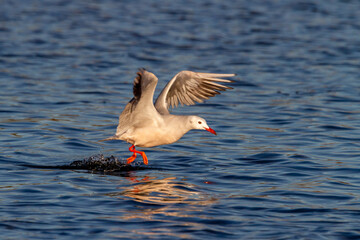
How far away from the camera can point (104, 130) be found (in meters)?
14.0

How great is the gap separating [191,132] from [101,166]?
3.45 meters

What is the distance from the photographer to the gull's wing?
1137 centimetres

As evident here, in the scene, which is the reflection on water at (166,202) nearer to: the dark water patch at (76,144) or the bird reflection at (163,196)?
the bird reflection at (163,196)

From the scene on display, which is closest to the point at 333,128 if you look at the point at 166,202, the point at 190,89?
the point at 190,89

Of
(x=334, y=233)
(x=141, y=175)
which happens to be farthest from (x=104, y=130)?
(x=334, y=233)

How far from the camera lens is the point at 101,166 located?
37.6 ft

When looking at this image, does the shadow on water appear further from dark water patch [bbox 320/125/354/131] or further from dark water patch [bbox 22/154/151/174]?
dark water patch [bbox 320/125/354/131]

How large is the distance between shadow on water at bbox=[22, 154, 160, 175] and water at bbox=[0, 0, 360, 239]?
168 millimetres

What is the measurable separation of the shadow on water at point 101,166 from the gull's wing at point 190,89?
3.94 feet

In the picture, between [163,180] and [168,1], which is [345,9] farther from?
[163,180]

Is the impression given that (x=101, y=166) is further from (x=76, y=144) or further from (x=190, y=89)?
(x=190, y=89)

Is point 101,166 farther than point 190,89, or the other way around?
point 190,89

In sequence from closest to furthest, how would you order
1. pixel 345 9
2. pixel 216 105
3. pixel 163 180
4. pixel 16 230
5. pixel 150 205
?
pixel 16 230, pixel 150 205, pixel 163 180, pixel 216 105, pixel 345 9

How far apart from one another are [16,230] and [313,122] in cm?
864
